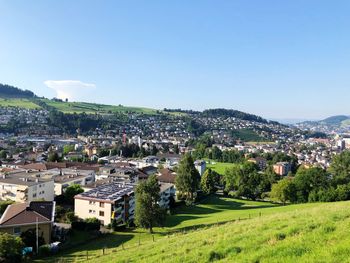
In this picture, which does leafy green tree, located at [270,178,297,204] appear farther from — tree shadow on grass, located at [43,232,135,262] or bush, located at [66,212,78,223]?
bush, located at [66,212,78,223]

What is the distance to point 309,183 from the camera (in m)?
60.8

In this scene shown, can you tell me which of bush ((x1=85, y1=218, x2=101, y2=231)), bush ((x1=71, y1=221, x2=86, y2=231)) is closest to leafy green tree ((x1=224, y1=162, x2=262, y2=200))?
Result: bush ((x1=85, y1=218, x2=101, y2=231))

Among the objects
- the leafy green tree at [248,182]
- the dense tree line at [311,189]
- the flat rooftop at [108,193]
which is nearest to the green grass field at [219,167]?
the leafy green tree at [248,182]

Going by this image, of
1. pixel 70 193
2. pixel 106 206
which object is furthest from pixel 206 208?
pixel 70 193

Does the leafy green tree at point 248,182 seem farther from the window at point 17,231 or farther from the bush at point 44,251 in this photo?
the window at point 17,231

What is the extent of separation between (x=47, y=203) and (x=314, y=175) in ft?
153

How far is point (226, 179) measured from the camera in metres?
73.2

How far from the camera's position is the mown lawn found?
2340cm

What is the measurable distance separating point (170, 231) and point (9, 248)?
17.8m

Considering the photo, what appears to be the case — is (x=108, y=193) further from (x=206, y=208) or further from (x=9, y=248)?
(x=9, y=248)

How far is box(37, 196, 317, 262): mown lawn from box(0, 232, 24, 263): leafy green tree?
103 inches

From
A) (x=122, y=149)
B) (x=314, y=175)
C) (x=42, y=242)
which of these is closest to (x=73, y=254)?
(x=42, y=242)

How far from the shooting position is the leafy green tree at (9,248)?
25688 millimetres

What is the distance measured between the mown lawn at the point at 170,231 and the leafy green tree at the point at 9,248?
2610 millimetres
